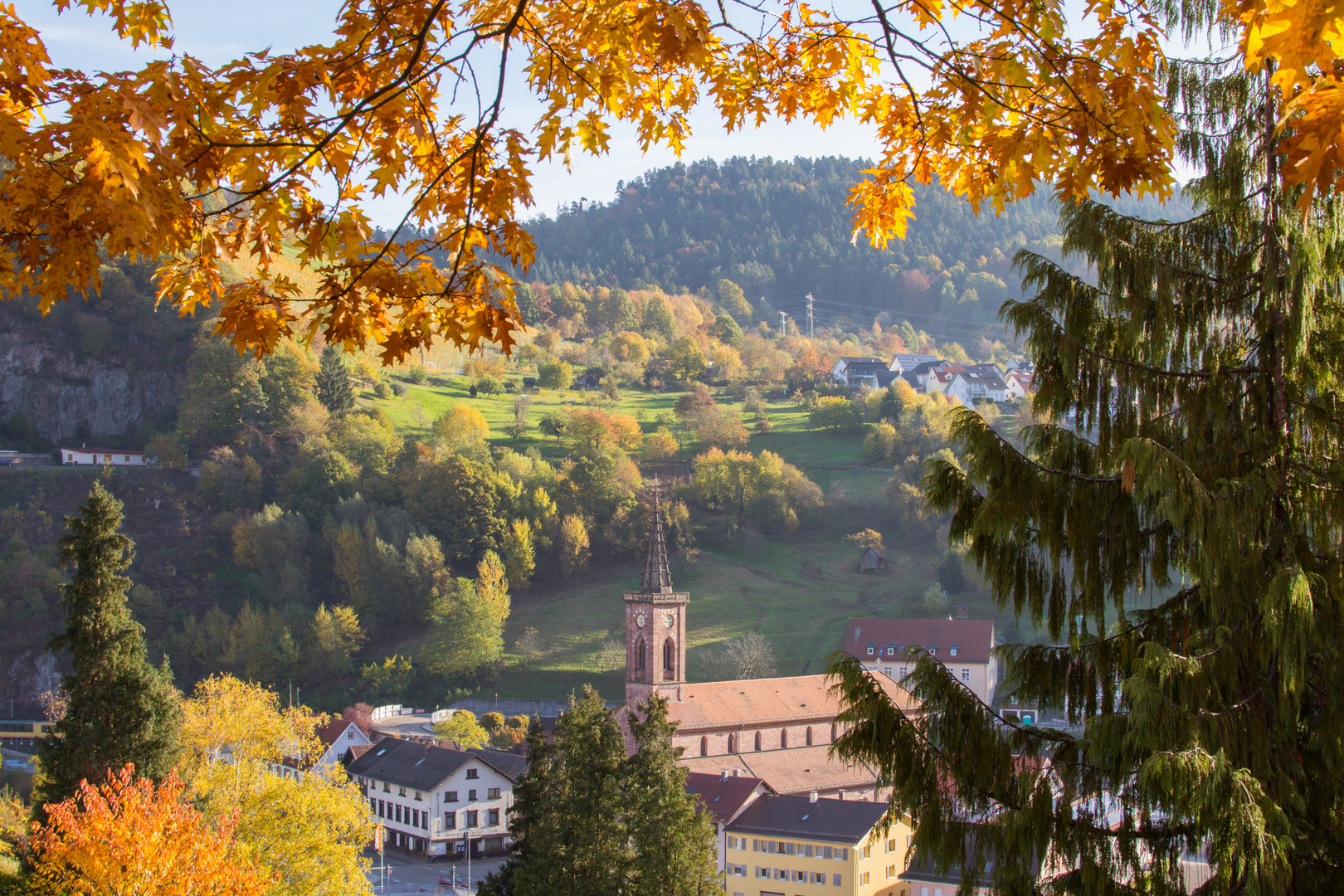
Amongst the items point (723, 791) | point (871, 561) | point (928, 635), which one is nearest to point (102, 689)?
point (723, 791)

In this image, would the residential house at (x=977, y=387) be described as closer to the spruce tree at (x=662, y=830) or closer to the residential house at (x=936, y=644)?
the residential house at (x=936, y=644)

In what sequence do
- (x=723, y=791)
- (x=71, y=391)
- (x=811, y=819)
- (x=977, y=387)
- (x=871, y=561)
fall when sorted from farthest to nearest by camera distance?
(x=977, y=387) → (x=71, y=391) → (x=871, y=561) → (x=723, y=791) → (x=811, y=819)

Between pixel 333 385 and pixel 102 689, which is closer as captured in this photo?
pixel 102 689

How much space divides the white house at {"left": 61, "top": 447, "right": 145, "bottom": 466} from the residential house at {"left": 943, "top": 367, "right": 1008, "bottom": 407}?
206ft

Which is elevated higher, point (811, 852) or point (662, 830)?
point (662, 830)

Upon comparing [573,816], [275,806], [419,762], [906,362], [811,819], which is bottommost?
[419,762]

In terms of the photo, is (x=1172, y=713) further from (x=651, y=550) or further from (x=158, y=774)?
(x=651, y=550)

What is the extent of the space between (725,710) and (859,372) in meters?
68.4

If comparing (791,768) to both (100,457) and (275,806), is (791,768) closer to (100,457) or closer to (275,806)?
(275,806)

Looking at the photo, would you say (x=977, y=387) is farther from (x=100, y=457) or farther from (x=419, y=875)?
(x=419, y=875)

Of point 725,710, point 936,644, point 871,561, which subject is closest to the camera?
point 725,710

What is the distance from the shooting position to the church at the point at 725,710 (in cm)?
4019

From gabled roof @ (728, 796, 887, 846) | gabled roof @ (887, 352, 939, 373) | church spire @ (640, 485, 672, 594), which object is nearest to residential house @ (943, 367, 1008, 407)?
gabled roof @ (887, 352, 939, 373)

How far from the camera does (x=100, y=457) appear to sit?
71.2m
